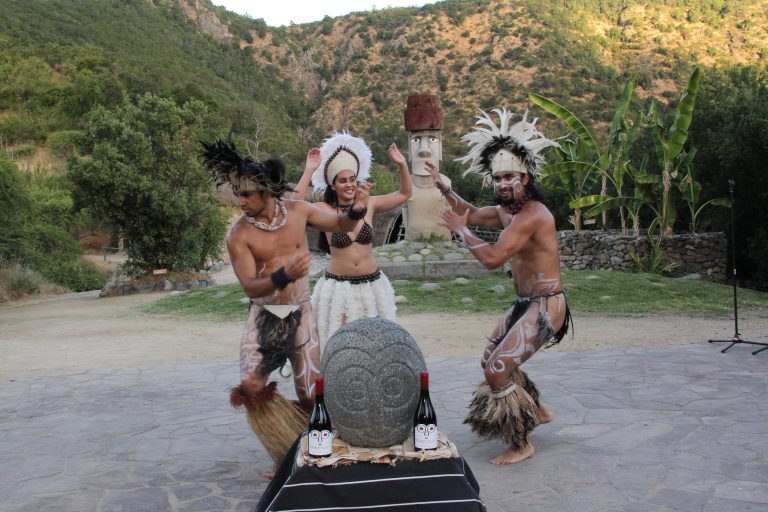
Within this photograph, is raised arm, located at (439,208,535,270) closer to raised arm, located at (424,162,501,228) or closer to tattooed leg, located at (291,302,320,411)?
raised arm, located at (424,162,501,228)

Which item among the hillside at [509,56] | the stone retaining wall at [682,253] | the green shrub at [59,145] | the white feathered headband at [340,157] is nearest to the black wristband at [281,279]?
the white feathered headband at [340,157]

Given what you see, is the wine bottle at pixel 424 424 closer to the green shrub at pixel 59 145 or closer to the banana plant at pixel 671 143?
the banana plant at pixel 671 143

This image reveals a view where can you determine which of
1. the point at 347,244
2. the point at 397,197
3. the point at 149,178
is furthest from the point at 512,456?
the point at 149,178

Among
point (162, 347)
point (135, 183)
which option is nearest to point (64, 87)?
point (135, 183)

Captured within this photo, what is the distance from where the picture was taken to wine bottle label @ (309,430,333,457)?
2.97 m

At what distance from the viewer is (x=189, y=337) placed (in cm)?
980

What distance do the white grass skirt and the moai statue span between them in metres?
9.21

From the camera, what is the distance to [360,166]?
5012mm

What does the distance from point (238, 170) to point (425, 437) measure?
182 centimetres

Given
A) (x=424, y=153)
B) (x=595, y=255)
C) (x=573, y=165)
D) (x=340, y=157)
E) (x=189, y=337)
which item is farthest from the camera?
(x=595, y=255)

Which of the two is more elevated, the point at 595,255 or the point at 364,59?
the point at 364,59

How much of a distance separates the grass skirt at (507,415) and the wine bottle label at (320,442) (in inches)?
59.9

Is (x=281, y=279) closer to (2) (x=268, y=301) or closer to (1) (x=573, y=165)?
(2) (x=268, y=301)

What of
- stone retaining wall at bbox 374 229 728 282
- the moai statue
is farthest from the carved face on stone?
stone retaining wall at bbox 374 229 728 282
